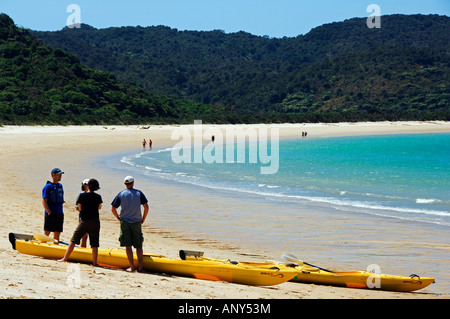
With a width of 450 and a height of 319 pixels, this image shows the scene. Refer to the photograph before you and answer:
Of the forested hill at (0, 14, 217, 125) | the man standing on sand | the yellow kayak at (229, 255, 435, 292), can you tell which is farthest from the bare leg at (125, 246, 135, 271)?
the forested hill at (0, 14, 217, 125)

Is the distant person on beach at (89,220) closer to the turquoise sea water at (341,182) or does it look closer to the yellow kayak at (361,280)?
the yellow kayak at (361,280)

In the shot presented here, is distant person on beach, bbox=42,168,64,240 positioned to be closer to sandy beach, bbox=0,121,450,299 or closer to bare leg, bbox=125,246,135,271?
sandy beach, bbox=0,121,450,299

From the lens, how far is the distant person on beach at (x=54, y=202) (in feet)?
30.7

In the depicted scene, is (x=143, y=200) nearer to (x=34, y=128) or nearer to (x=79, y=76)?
(x=34, y=128)

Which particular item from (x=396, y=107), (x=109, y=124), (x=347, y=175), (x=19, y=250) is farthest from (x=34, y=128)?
(x=396, y=107)

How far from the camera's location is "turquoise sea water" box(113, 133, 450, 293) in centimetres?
1053

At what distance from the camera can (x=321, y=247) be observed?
36.3 feet

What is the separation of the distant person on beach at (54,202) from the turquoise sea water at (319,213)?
3.21 metres

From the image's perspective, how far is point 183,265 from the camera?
8.42 meters

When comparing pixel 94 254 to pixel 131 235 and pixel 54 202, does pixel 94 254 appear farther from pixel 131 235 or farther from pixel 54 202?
pixel 54 202
